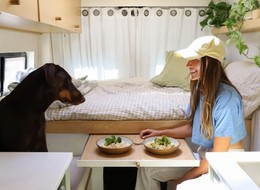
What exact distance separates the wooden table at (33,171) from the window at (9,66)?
4.68 feet

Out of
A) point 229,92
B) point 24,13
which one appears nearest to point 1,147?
point 24,13

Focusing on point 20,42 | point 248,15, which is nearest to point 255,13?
point 248,15

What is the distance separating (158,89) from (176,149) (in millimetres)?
1121

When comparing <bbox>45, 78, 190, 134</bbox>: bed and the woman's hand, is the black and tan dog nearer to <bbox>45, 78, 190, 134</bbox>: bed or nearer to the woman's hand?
<bbox>45, 78, 190, 134</bbox>: bed

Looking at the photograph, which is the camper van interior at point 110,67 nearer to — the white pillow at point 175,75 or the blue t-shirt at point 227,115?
the white pillow at point 175,75

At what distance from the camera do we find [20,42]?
2.57 metres

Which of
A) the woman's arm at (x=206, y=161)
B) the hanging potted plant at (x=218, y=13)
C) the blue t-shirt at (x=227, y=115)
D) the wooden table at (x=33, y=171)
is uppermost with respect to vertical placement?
the hanging potted plant at (x=218, y=13)

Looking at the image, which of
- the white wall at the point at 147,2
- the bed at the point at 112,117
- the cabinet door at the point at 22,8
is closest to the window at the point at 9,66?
the bed at the point at 112,117

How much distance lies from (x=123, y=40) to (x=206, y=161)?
234 cm

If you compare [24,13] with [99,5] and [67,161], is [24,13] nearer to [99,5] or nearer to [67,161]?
[67,161]

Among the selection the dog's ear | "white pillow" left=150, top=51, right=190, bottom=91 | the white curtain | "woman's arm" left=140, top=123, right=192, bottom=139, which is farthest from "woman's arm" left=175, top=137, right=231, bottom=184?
the white curtain

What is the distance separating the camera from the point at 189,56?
1458mm

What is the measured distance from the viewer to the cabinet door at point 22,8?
1.16 m

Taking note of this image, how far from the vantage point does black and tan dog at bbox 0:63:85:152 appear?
1.32 metres
